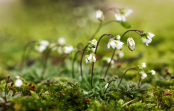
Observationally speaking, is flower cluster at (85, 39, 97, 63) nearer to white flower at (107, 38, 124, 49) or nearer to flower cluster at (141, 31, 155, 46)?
white flower at (107, 38, 124, 49)

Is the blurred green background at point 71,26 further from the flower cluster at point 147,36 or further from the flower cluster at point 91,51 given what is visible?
the flower cluster at point 147,36

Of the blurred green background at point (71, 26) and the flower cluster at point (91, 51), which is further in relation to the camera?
the blurred green background at point (71, 26)

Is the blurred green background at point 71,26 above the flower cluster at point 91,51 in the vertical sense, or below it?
above

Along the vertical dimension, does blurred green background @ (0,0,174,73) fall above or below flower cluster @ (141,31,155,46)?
above

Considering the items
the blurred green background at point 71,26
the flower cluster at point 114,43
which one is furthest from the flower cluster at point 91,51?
the blurred green background at point 71,26

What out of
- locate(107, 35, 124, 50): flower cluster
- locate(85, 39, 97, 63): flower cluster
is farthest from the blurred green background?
locate(107, 35, 124, 50): flower cluster

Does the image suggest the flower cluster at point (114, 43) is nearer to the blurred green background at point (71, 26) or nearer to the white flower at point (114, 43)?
the white flower at point (114, 43)

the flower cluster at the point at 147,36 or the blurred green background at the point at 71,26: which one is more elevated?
the blurred green background at the point at 71,26

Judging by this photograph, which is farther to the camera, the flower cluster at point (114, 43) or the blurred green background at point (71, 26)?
the blurred green background at point (71, 26)

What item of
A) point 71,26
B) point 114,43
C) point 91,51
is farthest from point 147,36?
point 71,26
